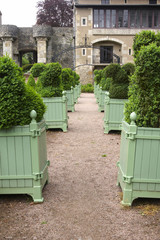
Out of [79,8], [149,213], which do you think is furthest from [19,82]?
[79,8]

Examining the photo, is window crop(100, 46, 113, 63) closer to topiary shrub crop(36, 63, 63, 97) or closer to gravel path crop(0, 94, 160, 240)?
topiary shrub crop(36, 63, 63, 97)

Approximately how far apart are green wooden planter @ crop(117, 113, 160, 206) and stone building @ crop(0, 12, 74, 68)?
29.8m

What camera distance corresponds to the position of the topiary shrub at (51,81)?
821 centimetres

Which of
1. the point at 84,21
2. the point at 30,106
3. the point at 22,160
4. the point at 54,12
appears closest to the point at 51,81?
the point at 30,106

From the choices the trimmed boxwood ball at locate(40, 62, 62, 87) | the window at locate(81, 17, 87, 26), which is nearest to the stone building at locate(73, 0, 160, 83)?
the window at locate(81, 17, 87, 26)

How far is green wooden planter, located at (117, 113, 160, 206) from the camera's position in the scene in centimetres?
337

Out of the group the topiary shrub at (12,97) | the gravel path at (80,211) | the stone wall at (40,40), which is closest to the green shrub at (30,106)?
the topiary shrub at (12,97)

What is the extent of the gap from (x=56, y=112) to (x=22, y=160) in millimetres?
4875

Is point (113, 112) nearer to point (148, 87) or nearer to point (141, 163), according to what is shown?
point (148, 87)

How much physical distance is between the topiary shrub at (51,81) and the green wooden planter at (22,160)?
4744 mm

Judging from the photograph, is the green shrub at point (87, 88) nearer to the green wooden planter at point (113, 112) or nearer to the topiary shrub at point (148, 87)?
the green wooden planter at point (113, 112)

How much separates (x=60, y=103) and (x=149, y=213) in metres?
5.50

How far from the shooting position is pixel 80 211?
3.43 meters

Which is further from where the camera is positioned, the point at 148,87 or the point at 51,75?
the point at 51,75
